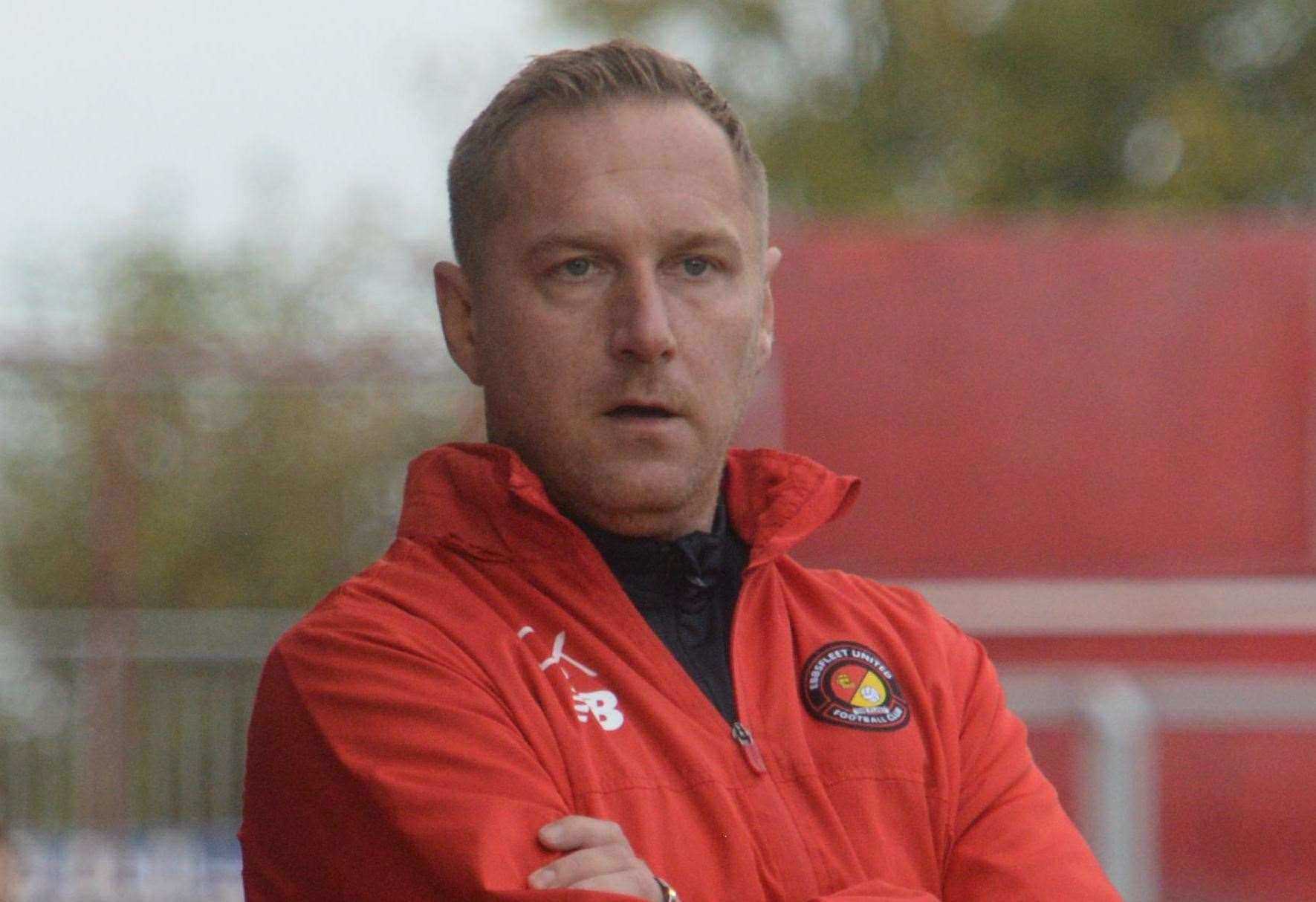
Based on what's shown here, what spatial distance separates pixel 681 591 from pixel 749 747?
0.81 ft

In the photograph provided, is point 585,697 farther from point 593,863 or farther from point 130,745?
point 130,745

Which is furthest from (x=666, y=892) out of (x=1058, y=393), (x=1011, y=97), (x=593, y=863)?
(x=1011, y=97)

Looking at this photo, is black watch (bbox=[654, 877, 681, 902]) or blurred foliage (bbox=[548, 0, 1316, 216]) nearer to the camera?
black watch (bbox=[654, 877, 681, 902])

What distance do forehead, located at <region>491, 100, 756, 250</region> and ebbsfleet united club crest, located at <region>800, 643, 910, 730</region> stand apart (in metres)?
0.53

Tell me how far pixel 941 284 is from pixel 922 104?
13933 millimetres

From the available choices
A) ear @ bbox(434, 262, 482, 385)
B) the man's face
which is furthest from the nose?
ear @ bbox(434, 262, 482, 385)

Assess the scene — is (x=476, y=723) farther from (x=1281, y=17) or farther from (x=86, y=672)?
(x=1281, y=17)

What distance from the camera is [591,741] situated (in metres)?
2.27

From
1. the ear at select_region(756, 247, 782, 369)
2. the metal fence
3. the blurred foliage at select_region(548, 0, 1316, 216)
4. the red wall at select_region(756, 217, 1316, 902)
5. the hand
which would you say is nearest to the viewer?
the hand

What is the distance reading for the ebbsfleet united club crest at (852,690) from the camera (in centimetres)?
240

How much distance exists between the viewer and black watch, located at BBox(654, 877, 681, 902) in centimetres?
213

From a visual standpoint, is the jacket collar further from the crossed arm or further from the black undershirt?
the crossed arm

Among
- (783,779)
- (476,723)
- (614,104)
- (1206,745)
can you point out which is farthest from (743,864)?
(1206,745)

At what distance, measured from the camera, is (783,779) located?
232cm
